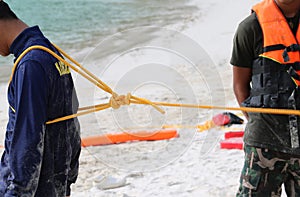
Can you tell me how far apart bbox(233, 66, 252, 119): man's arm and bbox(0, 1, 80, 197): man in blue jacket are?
1092mm

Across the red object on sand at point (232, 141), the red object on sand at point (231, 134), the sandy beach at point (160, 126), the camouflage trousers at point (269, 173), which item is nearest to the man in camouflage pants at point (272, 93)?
the camouflage trousers at point (269, 173)

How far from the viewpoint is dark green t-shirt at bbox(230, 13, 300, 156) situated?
3123 millimetres

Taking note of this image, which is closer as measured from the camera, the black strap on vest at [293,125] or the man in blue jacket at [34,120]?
the man in blue jacket at [34,120]

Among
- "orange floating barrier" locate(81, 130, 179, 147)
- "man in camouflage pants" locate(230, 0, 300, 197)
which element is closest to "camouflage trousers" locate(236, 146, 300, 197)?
"man in camouflage pants" locate(230, 0, 300, 197)

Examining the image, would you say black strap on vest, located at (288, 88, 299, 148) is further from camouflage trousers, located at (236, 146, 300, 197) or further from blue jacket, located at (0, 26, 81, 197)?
blue jacket, located at (0, 26, 81, 197)

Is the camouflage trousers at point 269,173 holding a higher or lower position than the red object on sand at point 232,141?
higher

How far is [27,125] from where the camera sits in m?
2.43

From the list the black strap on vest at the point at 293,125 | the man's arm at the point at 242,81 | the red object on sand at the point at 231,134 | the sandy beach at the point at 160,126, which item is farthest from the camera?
the red object on sand at the point at 231,134

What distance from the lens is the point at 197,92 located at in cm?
961

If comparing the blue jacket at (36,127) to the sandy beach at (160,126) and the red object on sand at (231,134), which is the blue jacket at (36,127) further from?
the red object on sand at (231,134)

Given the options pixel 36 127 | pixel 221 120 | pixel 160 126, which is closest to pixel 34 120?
pixel 36 127

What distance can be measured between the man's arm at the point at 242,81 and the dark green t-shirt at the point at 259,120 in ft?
0.35

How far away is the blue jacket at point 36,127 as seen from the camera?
2.43 metres

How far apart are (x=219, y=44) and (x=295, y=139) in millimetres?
11411
